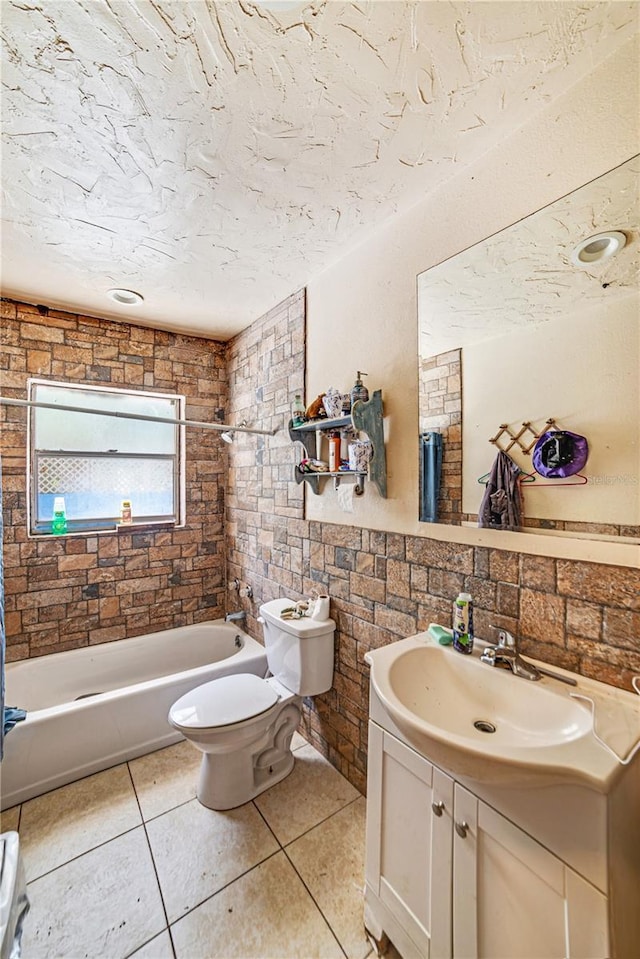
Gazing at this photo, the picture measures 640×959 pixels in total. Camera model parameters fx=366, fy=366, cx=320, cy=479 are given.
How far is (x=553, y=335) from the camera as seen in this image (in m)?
1.17

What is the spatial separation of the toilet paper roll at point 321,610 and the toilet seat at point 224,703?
424mm

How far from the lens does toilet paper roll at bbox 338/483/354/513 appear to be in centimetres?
183

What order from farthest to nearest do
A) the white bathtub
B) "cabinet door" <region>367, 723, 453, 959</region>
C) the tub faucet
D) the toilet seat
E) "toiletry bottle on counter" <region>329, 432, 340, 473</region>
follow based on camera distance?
the tub faucet, "toiletry bottle on counter" <region>329, 432, 340, 473</region>, the white bathtub, the toilet seat, "cabinet door" <region>367, 723, 453, 959</region>

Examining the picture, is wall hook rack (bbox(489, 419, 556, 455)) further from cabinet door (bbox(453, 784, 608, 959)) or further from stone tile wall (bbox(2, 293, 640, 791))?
cabinet door (bbox(453, 784, 608, 959))

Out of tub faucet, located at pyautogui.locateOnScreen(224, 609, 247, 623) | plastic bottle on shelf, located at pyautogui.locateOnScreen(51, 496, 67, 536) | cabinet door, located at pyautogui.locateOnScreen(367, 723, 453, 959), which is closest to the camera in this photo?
cabinet door, located at pyautogui.locateOnScreen(367, 723, 453, 959)

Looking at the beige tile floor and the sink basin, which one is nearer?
the sink basin

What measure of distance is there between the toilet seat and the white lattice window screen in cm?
161

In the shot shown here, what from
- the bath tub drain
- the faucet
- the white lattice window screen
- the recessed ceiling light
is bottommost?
the bath tub drain

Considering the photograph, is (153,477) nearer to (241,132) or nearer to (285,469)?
(285,469)

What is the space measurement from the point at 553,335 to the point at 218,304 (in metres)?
2.02

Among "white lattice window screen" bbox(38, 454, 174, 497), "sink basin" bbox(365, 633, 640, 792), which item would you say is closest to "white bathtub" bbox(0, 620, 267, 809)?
"white lattice window screen" bbox(38, 454, 174, 497)

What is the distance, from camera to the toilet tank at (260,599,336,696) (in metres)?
1.80

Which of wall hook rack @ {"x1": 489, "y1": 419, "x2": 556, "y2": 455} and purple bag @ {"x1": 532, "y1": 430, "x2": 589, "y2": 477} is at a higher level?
wall hook rack @ {"x1": 489, "y1": 419, "x2": 556, "y2": 455}

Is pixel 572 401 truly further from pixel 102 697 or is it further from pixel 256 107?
pixel 102 697
